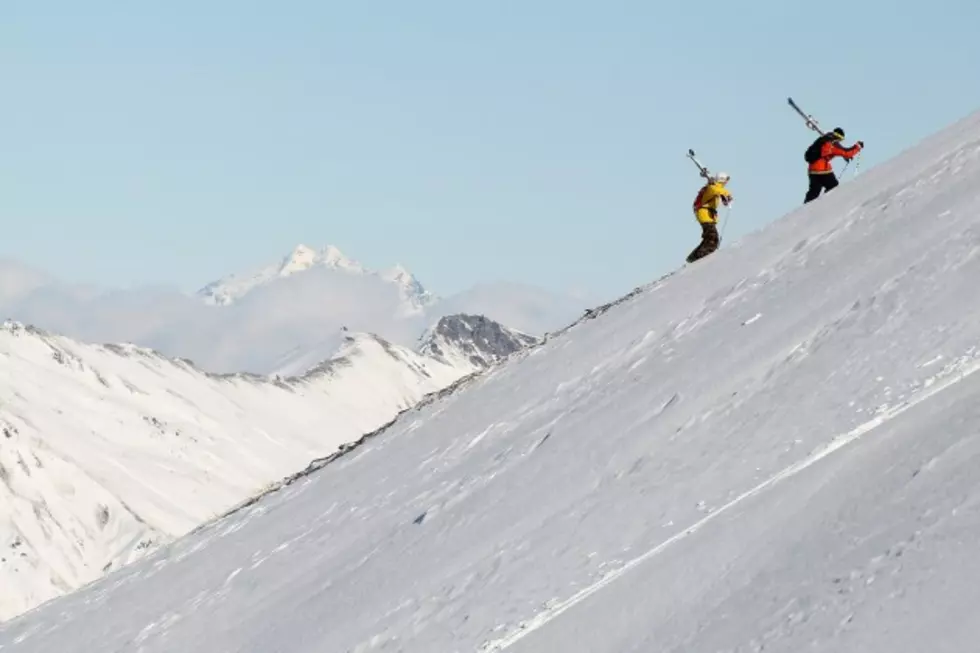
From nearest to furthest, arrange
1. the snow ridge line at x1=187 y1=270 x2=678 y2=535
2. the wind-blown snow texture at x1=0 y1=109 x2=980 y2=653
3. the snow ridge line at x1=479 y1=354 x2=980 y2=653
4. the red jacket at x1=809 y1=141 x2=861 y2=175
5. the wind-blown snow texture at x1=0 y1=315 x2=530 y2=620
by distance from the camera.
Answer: the wind-blown snow texture at x1=0 y1=109 x2=980 y2=653 → the snow ridge line at x1=479 y1=354 x2=980 y2=653 → the snow ridge line at x1=187 y1=270 x2=678 y2=535 → the red jacket at x1=809 y1=141 x2=861 y2=175 → the wind-blown snow texture at x1=0 y1=315 x2=530 y2=620

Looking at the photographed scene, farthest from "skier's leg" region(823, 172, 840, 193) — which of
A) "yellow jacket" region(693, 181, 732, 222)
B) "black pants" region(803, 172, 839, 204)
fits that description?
"yellow jacket" region(693, 181, 732, 222)

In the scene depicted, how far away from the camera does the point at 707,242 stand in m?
27.1

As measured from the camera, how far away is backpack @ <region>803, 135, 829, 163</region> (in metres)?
26.5

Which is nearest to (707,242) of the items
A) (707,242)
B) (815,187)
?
(707,242)

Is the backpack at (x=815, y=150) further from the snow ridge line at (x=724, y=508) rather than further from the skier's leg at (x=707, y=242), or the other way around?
the snow ridge line at (x=724, y=508)

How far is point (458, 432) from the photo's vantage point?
823 inches

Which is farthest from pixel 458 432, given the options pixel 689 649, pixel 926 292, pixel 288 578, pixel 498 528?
pixel 689 649

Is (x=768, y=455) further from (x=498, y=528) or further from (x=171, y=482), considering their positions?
Answer: (x=171, y=482)

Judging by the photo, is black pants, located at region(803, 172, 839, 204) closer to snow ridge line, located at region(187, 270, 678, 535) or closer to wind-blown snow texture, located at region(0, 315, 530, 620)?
snow ridge line, located at region(187, 270, 678, 535)

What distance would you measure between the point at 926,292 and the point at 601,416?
3.97 m

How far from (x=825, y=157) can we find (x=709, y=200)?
2119mm

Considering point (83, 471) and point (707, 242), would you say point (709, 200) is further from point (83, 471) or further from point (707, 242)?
point (83, 471)

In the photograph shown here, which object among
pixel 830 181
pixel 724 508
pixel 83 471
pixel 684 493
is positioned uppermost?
pixel 83 471

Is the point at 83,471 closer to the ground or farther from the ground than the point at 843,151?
farther from the ground
